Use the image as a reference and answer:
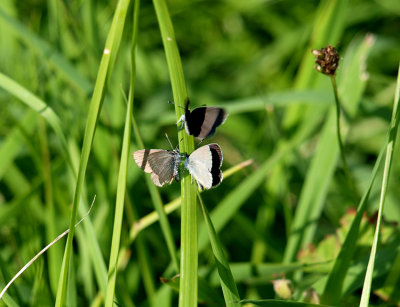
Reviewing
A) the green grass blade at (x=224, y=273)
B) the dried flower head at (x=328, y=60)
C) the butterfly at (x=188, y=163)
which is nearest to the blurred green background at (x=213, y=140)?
the green grass blade at (x=224, y=273)

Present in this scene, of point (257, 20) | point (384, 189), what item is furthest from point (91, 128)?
point (257, 20)

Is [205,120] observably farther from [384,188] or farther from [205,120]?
[384,188]

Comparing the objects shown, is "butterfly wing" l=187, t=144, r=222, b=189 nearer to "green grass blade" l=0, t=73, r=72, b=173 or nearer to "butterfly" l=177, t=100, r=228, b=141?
"butterfly" l=177, t=100, r=228, b=141

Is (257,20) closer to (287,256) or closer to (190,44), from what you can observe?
(190,44)

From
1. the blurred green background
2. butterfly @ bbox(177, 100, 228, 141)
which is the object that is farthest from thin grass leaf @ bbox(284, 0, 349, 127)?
butterfly @ bbox(177, 100, 228, 141)

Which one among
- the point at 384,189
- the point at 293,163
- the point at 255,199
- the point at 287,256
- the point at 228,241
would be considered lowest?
the point at 384,189

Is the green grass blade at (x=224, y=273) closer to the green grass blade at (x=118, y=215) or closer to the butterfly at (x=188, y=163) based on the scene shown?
the butterfly at (x=188, y=163)
